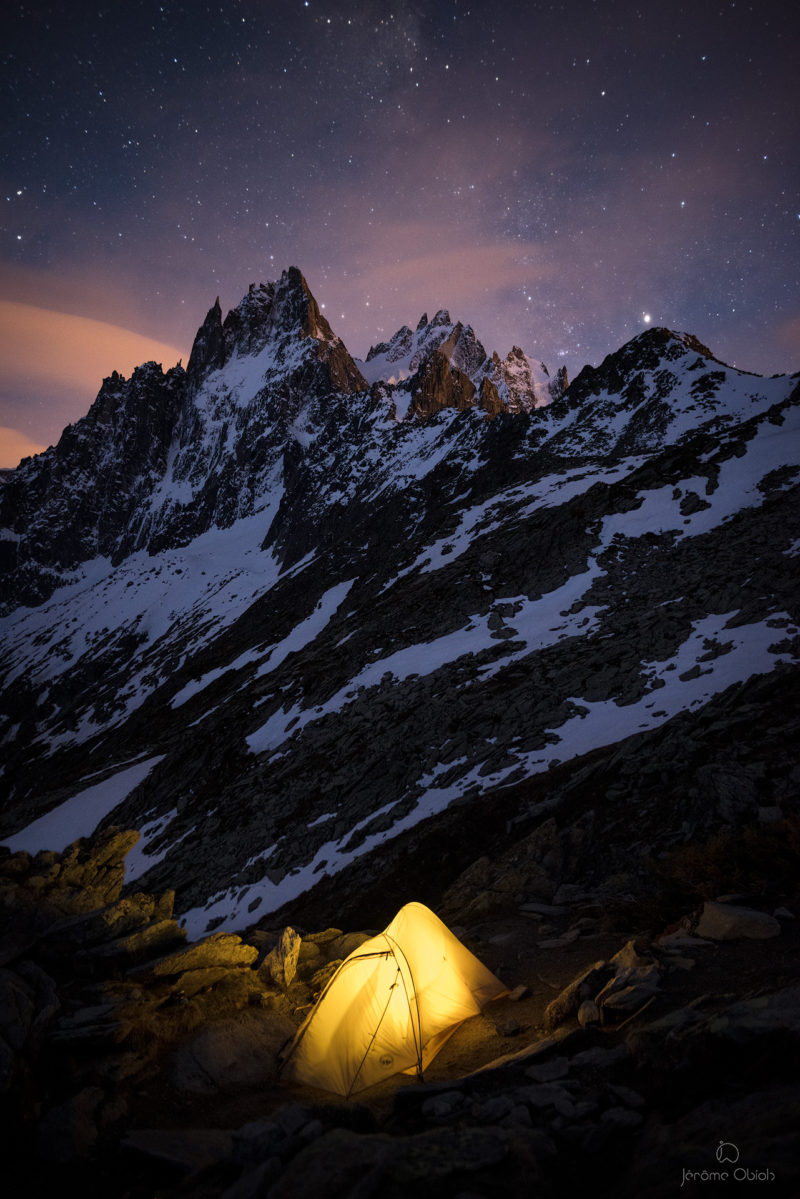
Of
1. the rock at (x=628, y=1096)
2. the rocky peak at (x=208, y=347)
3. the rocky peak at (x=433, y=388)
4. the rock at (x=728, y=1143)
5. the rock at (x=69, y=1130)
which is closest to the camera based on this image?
the rock at (x=728, y=1143)

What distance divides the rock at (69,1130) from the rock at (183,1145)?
498 mm

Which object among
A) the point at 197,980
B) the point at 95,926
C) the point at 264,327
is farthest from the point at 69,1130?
the point at 264,327

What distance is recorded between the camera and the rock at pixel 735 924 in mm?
6680

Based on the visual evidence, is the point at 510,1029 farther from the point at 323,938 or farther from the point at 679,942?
the point at 323,938

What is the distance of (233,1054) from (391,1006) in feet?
6.78

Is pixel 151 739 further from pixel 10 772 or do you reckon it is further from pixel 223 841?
pixel 10 772

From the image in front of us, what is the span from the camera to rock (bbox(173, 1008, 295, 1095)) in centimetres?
654

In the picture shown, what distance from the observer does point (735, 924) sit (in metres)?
6.86

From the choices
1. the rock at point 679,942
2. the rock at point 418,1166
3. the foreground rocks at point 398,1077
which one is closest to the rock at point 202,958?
the foreground rocks at point 398,1077

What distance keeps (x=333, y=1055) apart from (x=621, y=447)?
60947 millimetres

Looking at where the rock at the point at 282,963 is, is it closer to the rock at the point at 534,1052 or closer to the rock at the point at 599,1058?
the rock at the point at 534,1052

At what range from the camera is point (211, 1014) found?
7648mm

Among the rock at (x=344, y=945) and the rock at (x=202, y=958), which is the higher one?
the rock at (x=202, y=958)

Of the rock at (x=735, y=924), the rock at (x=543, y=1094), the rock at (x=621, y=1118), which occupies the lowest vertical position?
the rock at (x=735, y=924)
